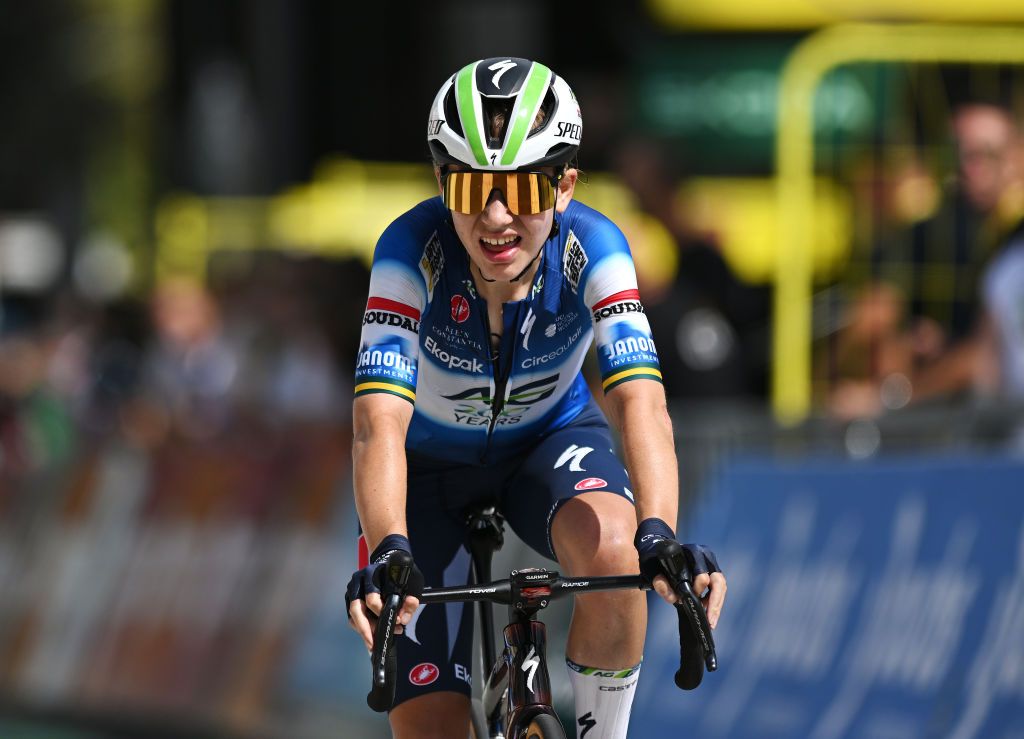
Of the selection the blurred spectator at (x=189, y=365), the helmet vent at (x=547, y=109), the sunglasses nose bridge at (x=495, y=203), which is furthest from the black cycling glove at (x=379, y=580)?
the blurred spectator at (x=189, y=365)

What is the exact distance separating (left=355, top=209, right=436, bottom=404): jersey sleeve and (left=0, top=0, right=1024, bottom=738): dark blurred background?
250 cm

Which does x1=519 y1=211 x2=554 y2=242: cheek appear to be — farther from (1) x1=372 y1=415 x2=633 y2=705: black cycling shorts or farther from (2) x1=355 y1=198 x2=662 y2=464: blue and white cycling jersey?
(1) x1=372 y1=415 x2=633 y2=705: black cycling shorts

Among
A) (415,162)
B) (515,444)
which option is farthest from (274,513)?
(415,162)

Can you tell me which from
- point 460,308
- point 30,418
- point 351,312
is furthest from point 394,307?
point 30,418

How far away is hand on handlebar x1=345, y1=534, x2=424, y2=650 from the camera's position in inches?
189

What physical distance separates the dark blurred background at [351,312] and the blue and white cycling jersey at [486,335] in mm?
2038

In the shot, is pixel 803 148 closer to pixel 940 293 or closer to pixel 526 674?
pixel 940 293

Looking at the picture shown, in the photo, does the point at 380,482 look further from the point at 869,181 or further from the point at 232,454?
the point at 232,454

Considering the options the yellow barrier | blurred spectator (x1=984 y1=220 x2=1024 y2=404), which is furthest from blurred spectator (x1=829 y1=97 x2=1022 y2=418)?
the yellow barrier

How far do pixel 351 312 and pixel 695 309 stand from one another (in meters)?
2.64

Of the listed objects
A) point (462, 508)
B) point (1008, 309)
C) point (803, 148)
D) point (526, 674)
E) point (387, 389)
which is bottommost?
point (526, 674)

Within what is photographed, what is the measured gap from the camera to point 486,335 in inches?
222

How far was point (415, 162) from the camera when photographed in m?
22.2

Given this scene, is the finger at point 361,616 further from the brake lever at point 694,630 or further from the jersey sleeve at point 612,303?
the jersey sleeve at point 612,303
